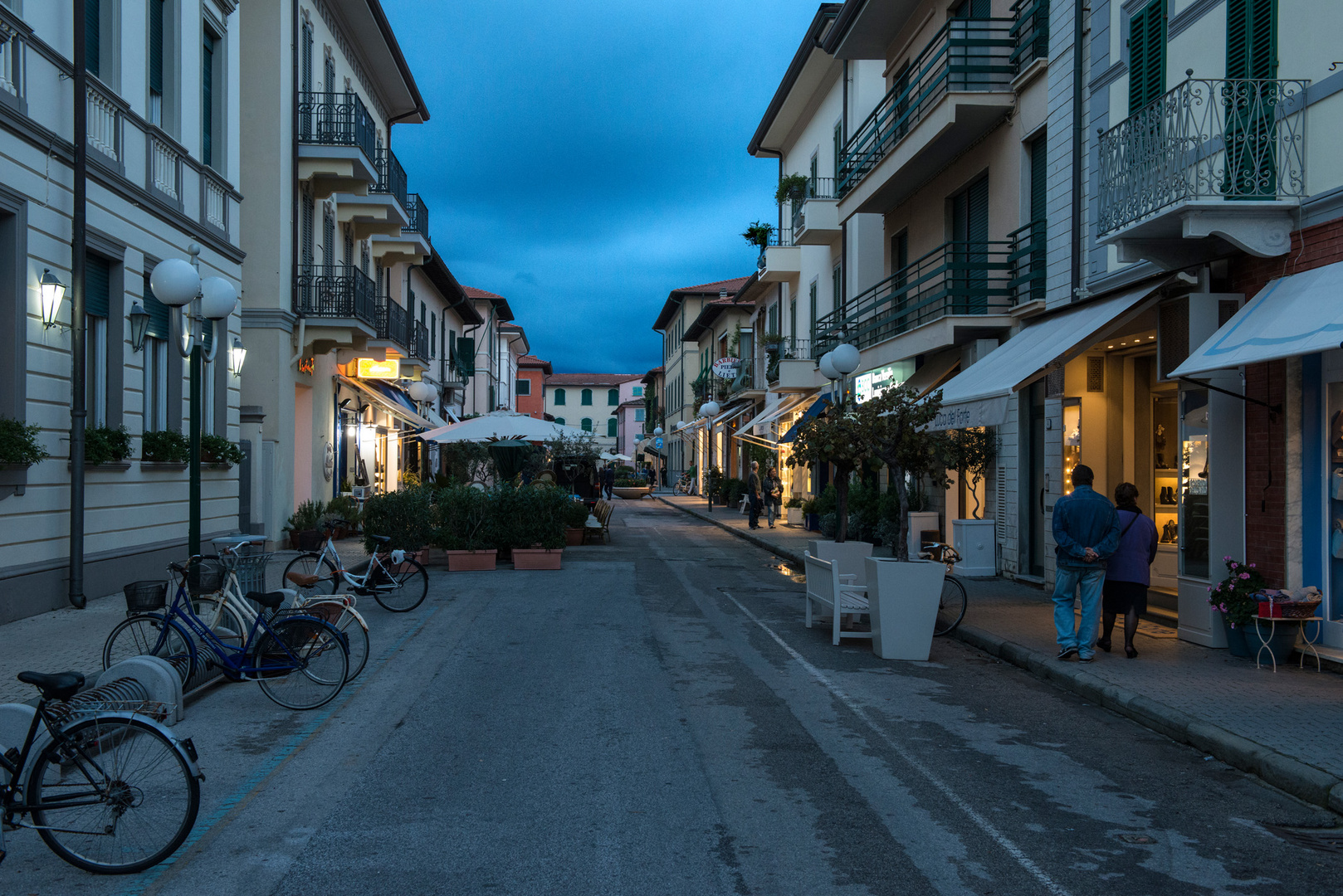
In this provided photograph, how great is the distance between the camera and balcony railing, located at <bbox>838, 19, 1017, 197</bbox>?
50.3 ft

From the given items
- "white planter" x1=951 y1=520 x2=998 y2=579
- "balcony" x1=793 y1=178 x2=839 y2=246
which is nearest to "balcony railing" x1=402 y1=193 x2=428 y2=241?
"balcony" x1=793 y1=178 x2=839 y2=246

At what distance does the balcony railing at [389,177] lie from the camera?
2370 centimetres

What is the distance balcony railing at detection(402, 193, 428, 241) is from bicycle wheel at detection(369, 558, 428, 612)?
650 inches

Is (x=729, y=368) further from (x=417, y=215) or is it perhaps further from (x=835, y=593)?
(x=835, y=593)

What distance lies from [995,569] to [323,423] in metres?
14.4

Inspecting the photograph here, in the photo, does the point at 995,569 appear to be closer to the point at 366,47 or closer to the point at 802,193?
the point at 802,193

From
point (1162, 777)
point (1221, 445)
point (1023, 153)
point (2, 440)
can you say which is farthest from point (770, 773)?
point (1023, 153)

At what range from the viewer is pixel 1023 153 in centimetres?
1502

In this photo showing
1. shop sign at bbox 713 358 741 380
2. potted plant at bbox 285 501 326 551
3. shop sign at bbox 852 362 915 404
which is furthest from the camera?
shop sign at bbox 713 358 741 380

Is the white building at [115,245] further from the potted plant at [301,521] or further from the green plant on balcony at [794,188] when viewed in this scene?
the green plant on balcony at [794,188]

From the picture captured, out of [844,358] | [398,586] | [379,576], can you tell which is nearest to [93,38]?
[379,576]

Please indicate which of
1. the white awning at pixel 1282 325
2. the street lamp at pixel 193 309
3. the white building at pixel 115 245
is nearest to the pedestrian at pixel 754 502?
the white building at pixel 115 245

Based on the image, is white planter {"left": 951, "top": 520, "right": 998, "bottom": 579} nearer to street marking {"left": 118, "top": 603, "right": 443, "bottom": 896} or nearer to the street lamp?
street marking {"left": 118, "top": 603, "right": 443, "bottom": 896}

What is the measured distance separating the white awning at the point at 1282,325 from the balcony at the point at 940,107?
733 centimetres
